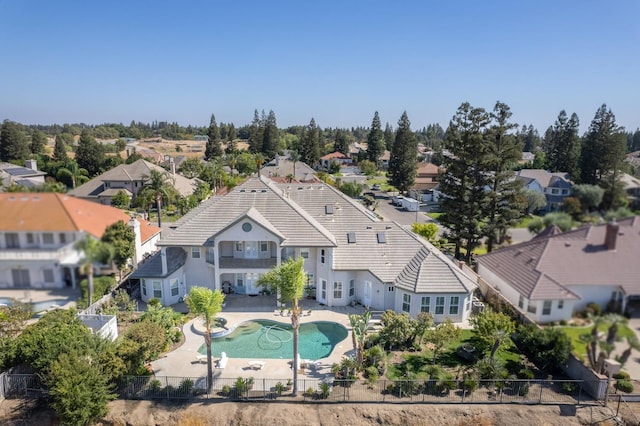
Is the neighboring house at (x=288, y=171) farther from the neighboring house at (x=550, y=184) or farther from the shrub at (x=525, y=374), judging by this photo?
the neighboring house at (x=550, y=184)

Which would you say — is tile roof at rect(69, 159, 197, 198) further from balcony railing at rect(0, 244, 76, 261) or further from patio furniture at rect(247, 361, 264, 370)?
patio furniture at rect(247, 361, 264, 370)

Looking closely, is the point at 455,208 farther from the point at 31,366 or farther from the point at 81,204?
the point at 31,366

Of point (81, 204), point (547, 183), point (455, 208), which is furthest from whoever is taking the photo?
point (455, 208)

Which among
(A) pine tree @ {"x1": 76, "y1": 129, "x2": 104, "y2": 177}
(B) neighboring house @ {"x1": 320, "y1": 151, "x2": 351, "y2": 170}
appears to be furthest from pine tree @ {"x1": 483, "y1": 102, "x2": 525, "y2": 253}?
(B) neighboring house @ {"x1": 320, "y1": 151, "x2": 351, "y2": 170}

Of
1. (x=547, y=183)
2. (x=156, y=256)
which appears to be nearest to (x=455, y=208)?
(x=547, y=183)

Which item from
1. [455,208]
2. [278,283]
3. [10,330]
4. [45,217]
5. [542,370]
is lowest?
[542,370]

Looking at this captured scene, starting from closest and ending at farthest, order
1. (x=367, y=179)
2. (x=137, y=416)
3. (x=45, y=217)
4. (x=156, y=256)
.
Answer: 1. (x=45, y=217)
2. (x=137, y=416)
3. (x=156, y=256)
4. (x=367, y=179)
